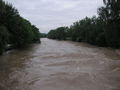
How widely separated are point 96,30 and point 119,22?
67.3 feet

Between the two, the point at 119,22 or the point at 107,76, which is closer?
the point at 107,76

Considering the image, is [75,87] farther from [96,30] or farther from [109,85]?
[96,30]

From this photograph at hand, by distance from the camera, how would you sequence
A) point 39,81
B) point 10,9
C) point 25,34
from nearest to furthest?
point 39,81, point 10,9, point 25,34

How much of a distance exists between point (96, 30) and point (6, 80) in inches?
1347

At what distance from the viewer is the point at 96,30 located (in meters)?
42.3

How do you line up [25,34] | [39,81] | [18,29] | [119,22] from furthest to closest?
[25,34], [18,29], [119,22], [39,81]

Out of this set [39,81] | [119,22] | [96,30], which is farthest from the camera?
[96,30]

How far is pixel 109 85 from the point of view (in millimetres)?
10008

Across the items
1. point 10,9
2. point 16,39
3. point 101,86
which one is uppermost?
point 10,9

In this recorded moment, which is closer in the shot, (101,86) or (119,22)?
(101,86)

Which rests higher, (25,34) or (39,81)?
(25,34)

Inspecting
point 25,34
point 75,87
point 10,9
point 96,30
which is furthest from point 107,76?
point 96,30

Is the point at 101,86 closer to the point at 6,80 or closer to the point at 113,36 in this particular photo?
the point at 6,80

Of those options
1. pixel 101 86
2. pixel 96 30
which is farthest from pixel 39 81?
pixel 96 30
